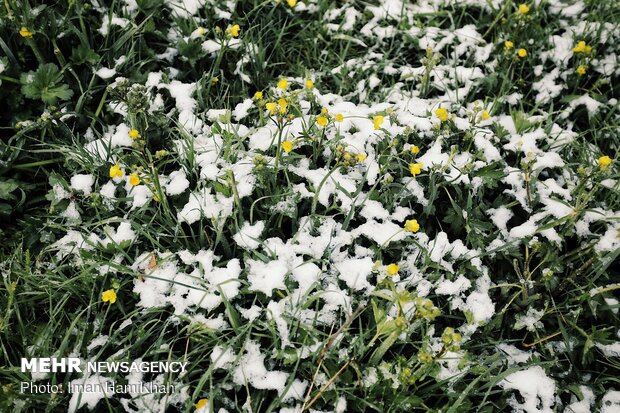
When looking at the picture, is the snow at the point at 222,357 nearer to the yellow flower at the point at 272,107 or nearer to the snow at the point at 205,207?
the snow at the point at 205,207

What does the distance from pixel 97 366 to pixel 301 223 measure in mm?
893

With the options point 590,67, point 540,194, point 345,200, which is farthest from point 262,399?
point 590,67

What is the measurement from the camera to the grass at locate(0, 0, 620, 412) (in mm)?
1512

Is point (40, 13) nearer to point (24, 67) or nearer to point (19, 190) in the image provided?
point (24, 67)

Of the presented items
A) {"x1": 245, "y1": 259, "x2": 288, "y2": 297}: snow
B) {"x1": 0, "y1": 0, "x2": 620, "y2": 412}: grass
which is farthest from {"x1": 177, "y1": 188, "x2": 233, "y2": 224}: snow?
{"x1": 245, "y1": 259, "x2": 288, "y2": 297}: snow

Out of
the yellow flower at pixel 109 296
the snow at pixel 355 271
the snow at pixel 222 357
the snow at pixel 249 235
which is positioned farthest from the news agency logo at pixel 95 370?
the snow at pixel 355 271

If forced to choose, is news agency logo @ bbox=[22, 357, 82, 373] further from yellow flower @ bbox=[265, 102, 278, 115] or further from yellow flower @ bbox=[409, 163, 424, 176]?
yellow flower @ bbox=[409, 163, 424, 176]

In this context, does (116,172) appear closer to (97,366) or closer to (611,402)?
(97,366)

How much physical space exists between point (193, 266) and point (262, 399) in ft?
1.87

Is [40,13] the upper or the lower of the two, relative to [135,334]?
upper

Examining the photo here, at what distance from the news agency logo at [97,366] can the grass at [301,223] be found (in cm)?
3

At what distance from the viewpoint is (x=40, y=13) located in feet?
6.71

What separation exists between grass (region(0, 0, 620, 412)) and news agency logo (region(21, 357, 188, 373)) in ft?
0.11

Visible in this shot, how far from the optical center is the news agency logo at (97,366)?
1502mm
